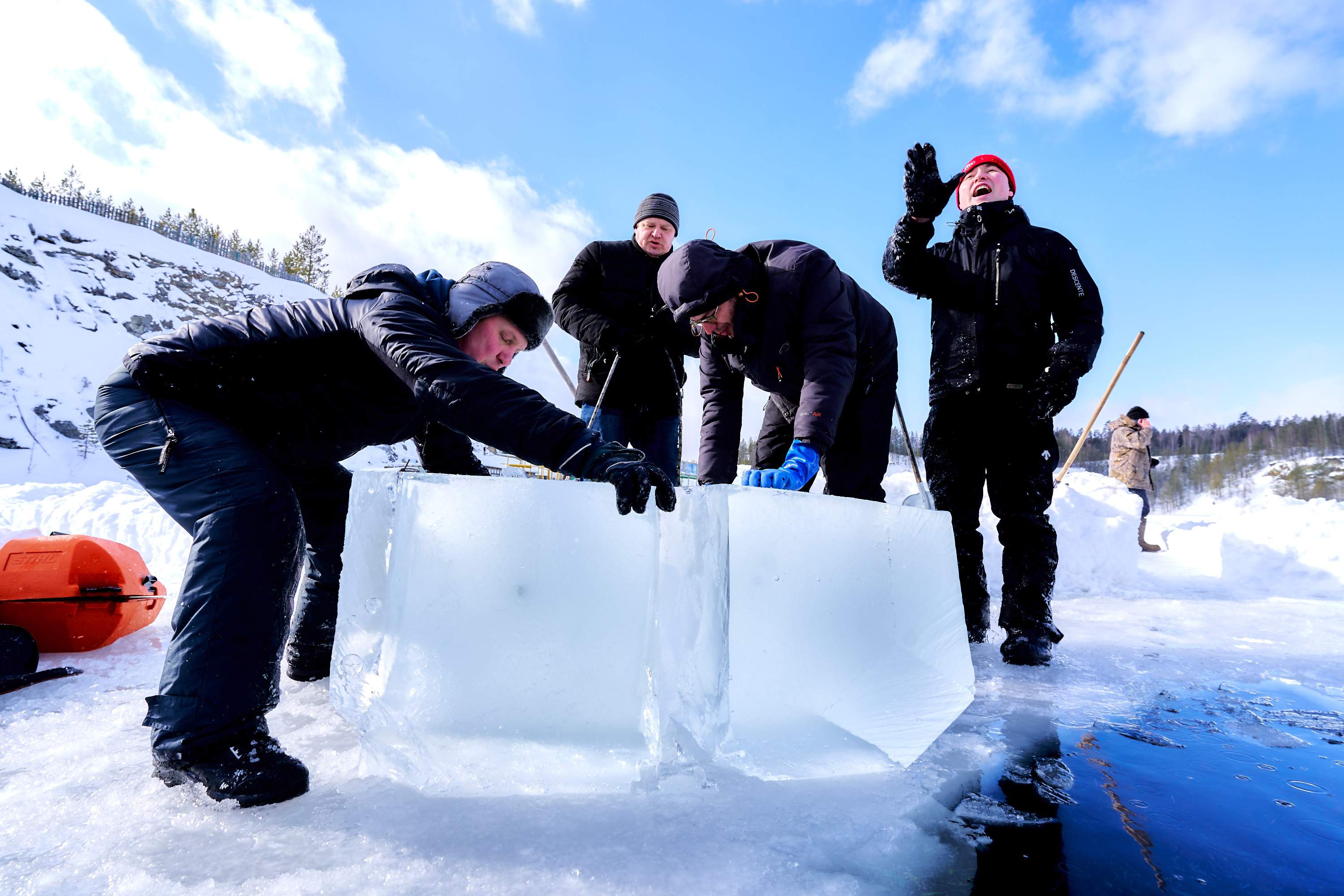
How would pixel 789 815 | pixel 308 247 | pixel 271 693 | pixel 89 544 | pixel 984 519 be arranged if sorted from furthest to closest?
1. pixel 308 247
2. pixel 984 519
3. pixel 89 544
4. pixel 271 693
5. pixel 789 815

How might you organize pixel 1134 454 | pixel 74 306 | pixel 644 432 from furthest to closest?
pixel 74 306 → pixel 1134 454 → pixel 644 432

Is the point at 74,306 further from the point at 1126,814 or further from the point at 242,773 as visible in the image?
the point at 1126,814

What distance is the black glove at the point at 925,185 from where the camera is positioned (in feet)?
8.25

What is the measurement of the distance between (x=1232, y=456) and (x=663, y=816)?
232ft

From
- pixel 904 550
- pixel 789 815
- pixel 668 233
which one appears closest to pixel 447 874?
pixel 789 815

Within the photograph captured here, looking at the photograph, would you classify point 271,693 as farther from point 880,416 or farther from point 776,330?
point 880,416

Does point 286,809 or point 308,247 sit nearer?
Result: point 286,809

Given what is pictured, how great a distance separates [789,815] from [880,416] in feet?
5.48

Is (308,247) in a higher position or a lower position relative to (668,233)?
A: higher

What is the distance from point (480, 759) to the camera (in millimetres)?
1170

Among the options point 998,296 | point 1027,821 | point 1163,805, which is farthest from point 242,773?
point 998,296


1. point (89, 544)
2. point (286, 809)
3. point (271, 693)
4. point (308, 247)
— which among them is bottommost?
point (286, 809)

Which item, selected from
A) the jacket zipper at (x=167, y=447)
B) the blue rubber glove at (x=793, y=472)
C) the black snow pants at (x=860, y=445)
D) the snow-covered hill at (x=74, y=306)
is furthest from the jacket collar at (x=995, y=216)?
the snow-covered hill at (x=74, y=306)

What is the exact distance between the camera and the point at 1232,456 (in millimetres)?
53438
